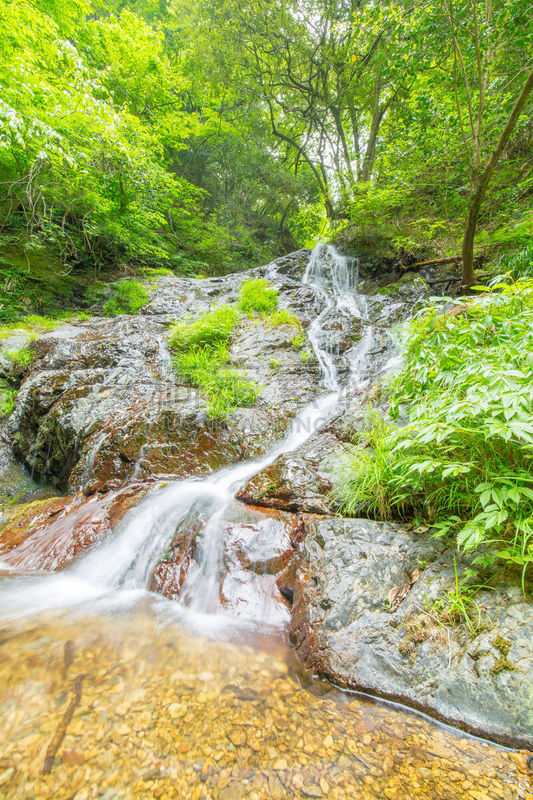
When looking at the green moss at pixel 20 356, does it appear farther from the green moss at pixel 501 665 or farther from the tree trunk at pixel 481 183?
the tree trunk at pixel 481 183

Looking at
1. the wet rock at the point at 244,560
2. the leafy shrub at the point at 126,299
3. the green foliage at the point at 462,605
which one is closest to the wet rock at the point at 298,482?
the wet rock at the point at 244,560

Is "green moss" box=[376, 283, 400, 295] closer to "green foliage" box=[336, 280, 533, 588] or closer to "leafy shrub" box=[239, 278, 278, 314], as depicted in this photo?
"leafy shrub" box=[239, 278, 278, 314]

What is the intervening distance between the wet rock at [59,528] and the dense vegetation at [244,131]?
4.79 m

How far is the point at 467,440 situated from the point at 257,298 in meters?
6.28

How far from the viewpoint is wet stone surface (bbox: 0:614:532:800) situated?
1046 mm

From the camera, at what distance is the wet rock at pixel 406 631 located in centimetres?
125

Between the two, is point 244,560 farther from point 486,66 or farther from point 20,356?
point 486,66

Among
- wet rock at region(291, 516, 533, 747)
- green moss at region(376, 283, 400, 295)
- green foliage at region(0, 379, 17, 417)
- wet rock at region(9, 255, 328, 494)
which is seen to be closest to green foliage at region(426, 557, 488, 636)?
wet rock at region(291, 516, 533, 747)

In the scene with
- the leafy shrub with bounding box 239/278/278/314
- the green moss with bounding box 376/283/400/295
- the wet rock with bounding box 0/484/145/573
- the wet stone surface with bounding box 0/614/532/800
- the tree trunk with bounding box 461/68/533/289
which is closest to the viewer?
the wet stone surface with bounding box 0/614/532/800

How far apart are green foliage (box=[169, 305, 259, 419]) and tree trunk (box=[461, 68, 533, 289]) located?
11.8 feet

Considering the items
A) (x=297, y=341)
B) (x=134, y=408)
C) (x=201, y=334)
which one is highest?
(x=201, y=334)

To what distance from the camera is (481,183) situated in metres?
3.65

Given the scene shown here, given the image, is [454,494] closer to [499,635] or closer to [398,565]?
[398,565]

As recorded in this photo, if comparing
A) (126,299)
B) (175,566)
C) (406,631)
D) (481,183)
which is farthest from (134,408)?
(481,183)
